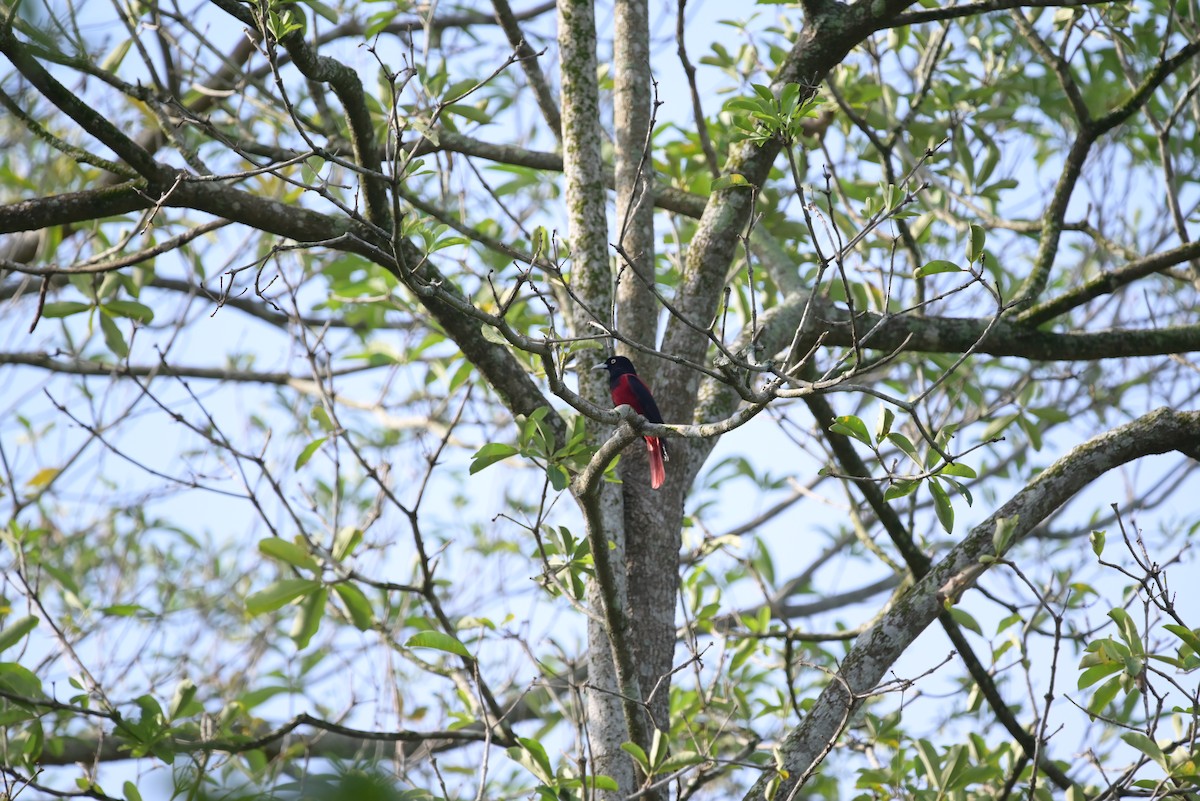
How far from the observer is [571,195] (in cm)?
362

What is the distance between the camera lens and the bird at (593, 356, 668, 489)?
3412 millimetres

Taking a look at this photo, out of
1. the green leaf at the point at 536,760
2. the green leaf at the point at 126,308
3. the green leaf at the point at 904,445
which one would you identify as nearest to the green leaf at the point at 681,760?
the green leaf at the point at 536,760

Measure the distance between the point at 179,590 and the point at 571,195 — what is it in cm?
524

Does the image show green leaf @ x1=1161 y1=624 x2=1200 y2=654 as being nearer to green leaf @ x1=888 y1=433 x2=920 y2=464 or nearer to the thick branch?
the thick branch

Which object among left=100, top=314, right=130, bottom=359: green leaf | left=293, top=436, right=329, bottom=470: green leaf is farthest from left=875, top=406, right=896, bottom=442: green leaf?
left=100, top=314, right=130, bottom=359: green leaf

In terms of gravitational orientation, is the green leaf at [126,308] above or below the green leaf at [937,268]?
above

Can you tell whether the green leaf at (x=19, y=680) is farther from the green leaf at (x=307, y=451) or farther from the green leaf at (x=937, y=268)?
the green leaf at (x=937, y=268)

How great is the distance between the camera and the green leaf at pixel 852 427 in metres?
2.57

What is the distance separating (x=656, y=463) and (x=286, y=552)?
1.23 metres

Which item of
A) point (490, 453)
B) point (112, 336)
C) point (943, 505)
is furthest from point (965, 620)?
point (112, 336)

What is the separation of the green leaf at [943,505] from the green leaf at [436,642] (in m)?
1.31

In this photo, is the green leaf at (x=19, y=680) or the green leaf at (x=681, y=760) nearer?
the green leaf at (x=681, y=760)

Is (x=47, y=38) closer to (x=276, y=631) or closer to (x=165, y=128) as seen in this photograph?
(x=165, y=128)

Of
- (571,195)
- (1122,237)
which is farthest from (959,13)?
(1122,237)
